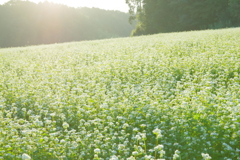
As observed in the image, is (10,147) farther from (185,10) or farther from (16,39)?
(16,39)

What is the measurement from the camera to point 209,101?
705 cm

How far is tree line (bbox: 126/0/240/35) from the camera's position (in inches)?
1918

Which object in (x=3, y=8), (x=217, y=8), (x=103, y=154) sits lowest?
(x=103, y=154)

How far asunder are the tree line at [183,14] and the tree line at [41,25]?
149 feet

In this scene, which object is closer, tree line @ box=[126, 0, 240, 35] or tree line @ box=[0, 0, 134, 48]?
tree line @ box=[126, 0, 240, 35]

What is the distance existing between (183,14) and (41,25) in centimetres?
5987

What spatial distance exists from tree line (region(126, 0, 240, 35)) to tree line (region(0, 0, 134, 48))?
45386 millimetres

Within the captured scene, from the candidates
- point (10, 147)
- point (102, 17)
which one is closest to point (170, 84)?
point (10, 147)

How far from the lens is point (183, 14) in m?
55.0

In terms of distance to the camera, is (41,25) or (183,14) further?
(41,25)

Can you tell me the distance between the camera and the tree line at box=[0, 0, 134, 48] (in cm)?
8975

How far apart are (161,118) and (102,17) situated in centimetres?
14400

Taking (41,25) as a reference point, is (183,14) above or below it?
below

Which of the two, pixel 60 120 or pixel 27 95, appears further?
pixel 27 95
